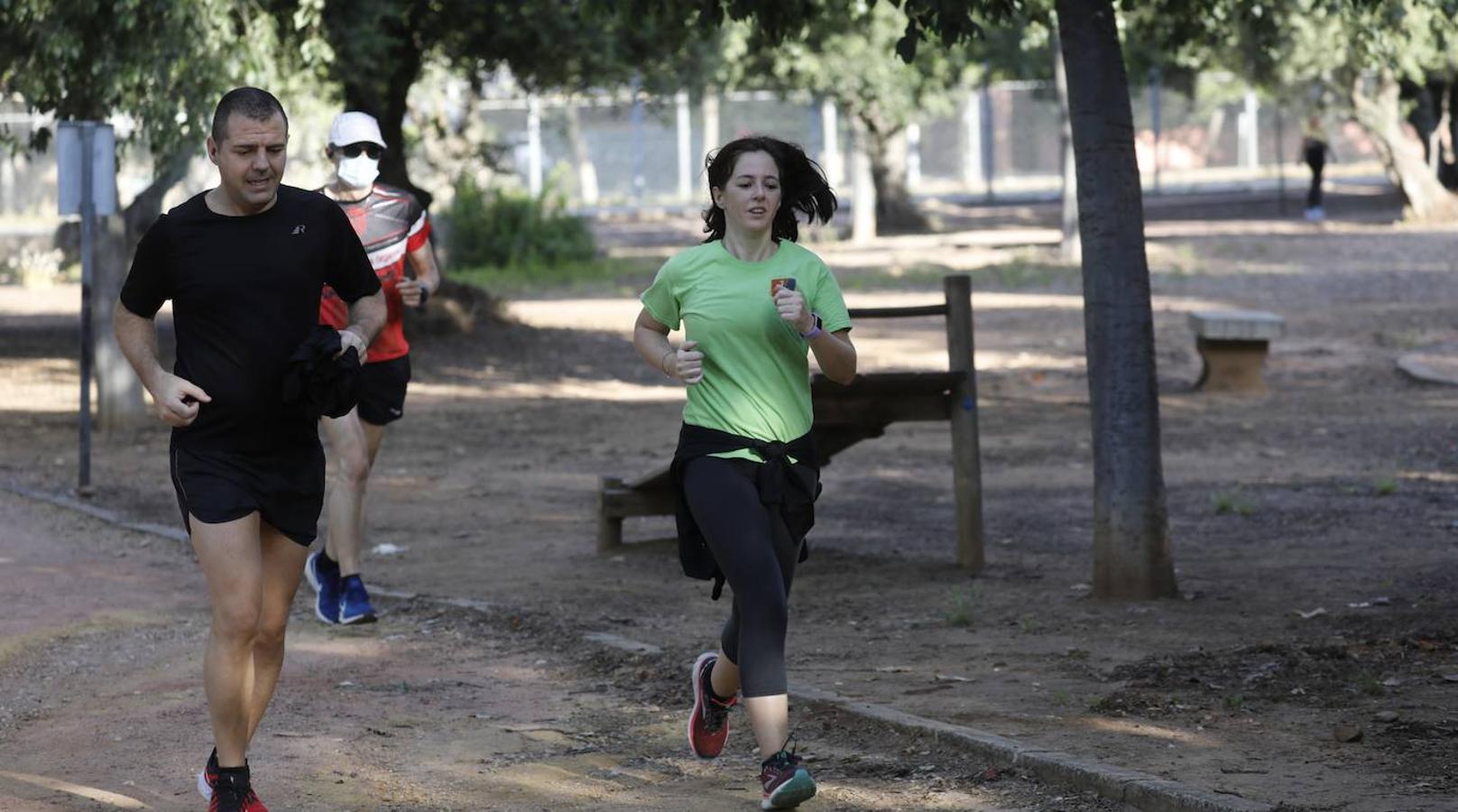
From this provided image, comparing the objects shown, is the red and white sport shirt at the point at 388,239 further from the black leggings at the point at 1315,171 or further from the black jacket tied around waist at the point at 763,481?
the black leggings at the point at 1315,171

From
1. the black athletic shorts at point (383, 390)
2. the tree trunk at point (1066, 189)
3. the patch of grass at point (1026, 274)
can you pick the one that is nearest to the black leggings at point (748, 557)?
the black athletic shorts at point (383, 390)

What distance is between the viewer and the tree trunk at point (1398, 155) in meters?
34.2

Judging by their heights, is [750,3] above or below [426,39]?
below

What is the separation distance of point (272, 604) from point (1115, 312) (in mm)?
4276

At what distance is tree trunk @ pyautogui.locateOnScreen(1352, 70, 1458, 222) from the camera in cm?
3422

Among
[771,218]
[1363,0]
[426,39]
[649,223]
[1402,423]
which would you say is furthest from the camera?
[649,223]

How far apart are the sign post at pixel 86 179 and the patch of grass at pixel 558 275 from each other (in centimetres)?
1622

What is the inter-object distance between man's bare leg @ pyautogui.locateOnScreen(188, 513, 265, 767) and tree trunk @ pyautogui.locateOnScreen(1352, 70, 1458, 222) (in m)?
31.4

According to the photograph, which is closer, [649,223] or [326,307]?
[326,307]

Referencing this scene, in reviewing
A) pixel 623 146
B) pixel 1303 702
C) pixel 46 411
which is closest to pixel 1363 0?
pixel 1303 702

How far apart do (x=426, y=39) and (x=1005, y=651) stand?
14116 mm

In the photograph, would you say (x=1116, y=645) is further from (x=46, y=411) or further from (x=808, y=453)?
(x=46, y=411)

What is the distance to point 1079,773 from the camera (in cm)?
551

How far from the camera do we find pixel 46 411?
1703cm
